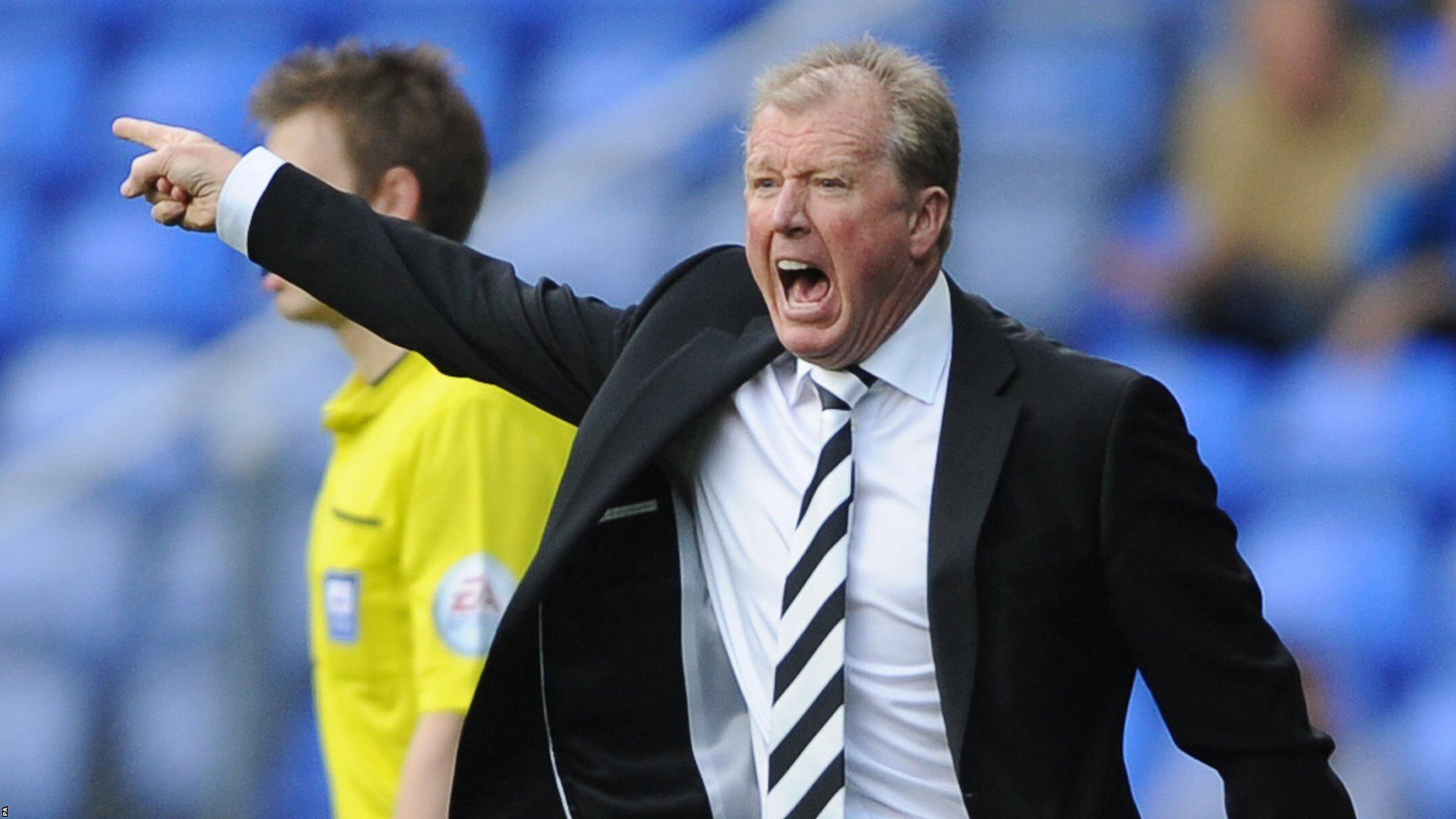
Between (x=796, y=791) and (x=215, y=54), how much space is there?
332 cm

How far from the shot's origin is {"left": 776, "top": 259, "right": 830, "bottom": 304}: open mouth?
1963 millimetres

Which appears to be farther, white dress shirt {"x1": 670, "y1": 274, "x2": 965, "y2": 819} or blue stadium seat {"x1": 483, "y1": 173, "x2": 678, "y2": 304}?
blue stadium seat {"x1": 483, "y1": 173, "x2": 678, "y2": 304}

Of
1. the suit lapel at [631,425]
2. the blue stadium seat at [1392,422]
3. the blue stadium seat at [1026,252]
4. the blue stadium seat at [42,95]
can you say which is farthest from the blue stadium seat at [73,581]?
the suit lapel at [631,425]

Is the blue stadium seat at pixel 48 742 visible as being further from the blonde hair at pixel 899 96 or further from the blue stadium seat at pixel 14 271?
the blonde hair at pixel 899 96

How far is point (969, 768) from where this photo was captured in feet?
6.08

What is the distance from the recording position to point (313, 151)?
8.86ft

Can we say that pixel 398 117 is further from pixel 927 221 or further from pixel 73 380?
pixel 73 380

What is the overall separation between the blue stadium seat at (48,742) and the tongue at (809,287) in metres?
2.71

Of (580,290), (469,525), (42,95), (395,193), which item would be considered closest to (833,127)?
(469,525)

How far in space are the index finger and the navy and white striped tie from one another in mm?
679

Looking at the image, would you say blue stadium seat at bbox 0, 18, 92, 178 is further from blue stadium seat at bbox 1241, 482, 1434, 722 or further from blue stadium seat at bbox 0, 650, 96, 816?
blue stadium seat at bbox 1241, 482, 1434, 722

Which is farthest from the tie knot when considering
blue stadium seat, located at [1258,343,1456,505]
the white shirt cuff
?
blue stadium seat, located at [1258,343,1456,505]

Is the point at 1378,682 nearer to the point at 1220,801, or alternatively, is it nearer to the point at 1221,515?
the point at 1220,801

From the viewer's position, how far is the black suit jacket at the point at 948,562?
6.10 ft
